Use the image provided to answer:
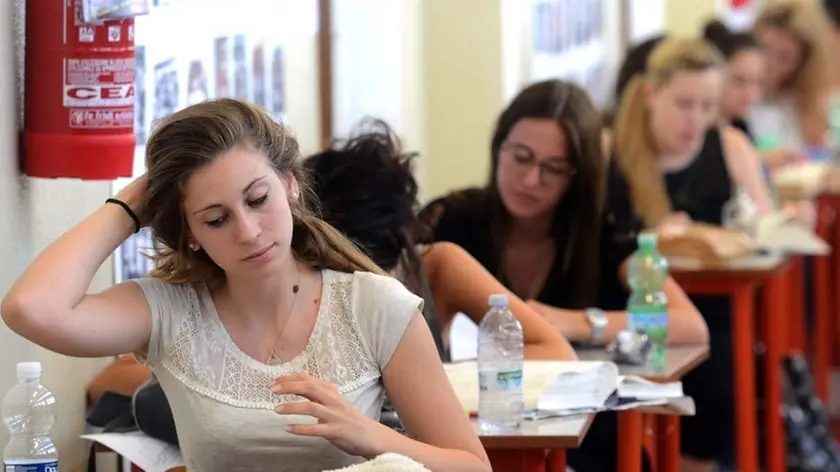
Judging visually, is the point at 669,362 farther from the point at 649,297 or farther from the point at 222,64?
the point at 222,64

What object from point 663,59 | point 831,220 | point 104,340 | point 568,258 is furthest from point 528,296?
point 831,220

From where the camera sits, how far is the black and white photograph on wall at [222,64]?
3613 mm

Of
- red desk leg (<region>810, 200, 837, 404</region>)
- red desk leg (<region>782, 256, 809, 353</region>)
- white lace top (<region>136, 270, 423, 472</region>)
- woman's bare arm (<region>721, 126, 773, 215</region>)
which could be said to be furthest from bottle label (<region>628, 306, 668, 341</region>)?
red desk leg (<region>810, 200, 837, 404</region>)

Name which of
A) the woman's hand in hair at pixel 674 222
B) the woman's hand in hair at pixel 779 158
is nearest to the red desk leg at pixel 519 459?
the woman's hand in hair at pixel 674 222

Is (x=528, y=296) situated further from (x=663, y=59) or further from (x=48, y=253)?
(x=663, y=59)

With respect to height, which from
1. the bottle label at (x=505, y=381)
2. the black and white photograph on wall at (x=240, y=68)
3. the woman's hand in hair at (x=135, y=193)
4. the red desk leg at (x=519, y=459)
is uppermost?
the black and white photograph on wall at (x=240, y=68)

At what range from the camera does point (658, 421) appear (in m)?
3.41

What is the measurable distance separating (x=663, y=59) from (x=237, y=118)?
11.7 feet

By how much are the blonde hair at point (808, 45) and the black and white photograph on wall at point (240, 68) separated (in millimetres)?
4573

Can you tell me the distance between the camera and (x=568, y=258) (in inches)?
136

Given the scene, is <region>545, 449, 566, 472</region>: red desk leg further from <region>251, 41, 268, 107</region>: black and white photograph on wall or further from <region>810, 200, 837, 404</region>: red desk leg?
<region>810, 200, 837, 404</region>: red desk leg

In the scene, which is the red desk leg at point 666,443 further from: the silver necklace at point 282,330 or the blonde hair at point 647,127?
the blonde hair at point 647,127

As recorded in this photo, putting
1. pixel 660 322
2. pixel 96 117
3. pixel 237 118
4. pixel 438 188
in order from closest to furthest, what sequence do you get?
pixel 237 118, pixel 96 117, pixel 660 322, pixel 438 188

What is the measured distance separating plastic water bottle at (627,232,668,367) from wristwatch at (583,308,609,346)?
60mm
